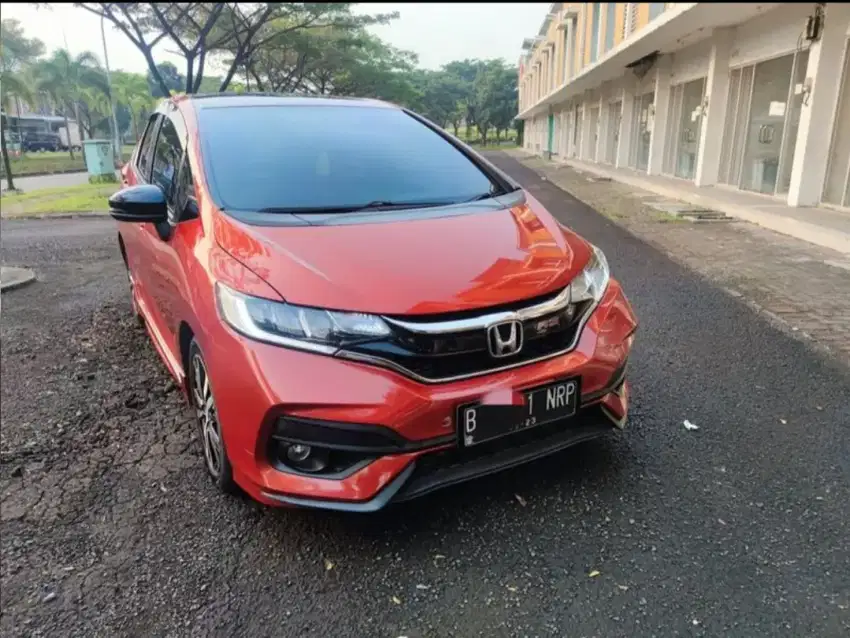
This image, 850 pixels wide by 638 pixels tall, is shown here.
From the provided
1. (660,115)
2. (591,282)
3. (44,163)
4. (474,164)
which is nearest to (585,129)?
(660,115)

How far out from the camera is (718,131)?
1281 cm

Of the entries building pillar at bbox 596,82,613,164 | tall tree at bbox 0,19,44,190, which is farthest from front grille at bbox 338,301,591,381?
building pillar at bbox 596,82,613,164

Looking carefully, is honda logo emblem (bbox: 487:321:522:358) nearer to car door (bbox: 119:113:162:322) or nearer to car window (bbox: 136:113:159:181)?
car door (bbox: 119:113:162:322)

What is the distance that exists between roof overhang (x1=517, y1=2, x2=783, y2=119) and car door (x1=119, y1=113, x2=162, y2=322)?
901 cm

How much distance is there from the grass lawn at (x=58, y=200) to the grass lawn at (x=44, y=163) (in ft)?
3.14

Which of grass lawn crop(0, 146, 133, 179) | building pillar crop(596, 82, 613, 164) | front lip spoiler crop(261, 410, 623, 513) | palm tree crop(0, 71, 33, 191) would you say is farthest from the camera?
building pillar crop(596, 82, 613, 164)

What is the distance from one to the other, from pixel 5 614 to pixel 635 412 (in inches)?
106

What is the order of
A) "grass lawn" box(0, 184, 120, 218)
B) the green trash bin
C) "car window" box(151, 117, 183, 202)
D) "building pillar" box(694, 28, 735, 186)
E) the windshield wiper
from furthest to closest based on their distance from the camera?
the green trash bin → "building pillar" box(694, 28, 735, 186) → "grass lawn" box(0, 184, 120, 218) → "car window" box(151, 117, 183, 202) → the windshield wiper

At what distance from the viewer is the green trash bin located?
18.2 metres

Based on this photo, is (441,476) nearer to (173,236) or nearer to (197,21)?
(173,236)

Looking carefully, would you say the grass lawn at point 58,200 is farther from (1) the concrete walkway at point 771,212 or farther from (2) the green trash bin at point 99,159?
(1) the concrete walkway at point 771,212

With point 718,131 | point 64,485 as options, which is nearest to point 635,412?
point 64,485

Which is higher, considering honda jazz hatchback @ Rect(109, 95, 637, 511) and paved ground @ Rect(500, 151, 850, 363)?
honda jazz hatchback @ Rect(109, 95, 637, 511)

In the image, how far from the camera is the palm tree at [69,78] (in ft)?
49.9
